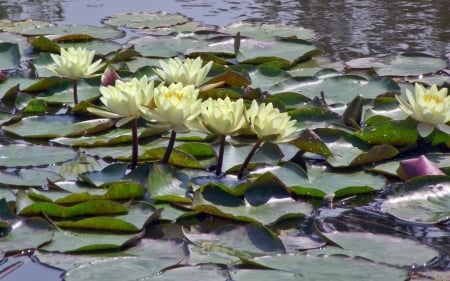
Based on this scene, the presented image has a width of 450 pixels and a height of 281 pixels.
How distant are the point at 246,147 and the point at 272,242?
0.71 m

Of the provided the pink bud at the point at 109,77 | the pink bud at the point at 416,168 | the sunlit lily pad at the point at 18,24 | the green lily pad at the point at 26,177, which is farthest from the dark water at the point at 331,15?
the green lily pad at the point at 26,177

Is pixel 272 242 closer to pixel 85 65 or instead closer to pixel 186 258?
pixel 186 258

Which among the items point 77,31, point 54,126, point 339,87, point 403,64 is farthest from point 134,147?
point 77,31

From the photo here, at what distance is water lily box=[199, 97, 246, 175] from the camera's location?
2.59 m

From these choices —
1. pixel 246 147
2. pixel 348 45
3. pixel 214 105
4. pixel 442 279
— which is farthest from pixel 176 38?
pixel 442 279

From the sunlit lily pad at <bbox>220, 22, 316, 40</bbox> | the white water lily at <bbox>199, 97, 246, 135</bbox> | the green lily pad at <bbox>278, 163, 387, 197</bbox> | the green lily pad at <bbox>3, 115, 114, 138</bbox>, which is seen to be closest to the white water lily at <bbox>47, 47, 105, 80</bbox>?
the green lily pad at <bbox>3, 115, 114, 138</bbox>

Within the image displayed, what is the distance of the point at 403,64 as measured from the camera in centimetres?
391

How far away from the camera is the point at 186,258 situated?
2.27 meters

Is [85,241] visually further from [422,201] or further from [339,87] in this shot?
[339,87]

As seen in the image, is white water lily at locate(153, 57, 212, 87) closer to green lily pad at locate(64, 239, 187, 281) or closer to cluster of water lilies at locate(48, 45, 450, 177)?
cluster of water lilies at locate(48, 45, 450, 177)

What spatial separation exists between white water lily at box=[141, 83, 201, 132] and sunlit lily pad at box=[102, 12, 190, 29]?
6.76ft

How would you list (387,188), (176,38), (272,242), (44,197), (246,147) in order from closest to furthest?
(272,242)
(44,197)
(387,188)
(246,147)
(176,38)

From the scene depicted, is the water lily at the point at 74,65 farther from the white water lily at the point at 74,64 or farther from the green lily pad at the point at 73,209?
the green lily pad at the point at 73,209

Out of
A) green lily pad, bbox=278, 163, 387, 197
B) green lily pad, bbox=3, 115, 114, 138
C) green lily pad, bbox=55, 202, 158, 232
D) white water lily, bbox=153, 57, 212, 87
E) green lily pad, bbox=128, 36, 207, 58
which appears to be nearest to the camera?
green lily pad, bbox=55, 202, 158, 232
